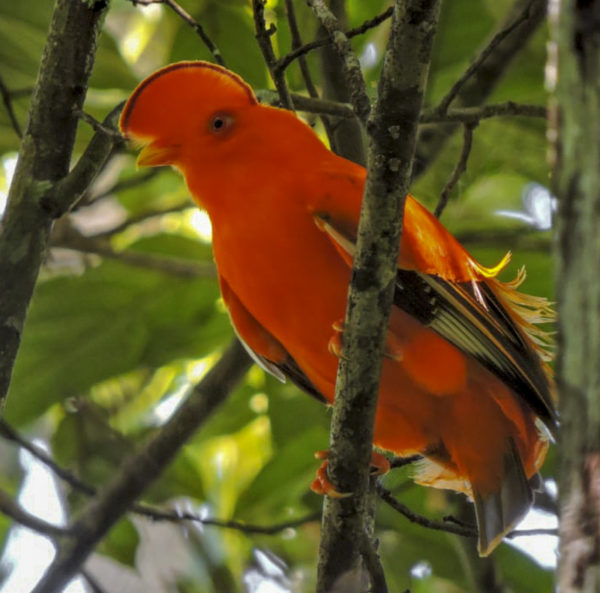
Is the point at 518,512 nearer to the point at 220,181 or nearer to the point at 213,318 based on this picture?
the point at 220,181

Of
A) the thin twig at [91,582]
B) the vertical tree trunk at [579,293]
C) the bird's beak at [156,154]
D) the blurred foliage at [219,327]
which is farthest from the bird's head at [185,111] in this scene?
the vertical tree trunk at [579,293]

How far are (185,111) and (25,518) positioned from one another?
1.46m

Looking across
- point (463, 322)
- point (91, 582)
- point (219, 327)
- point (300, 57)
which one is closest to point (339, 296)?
point (463, 322)

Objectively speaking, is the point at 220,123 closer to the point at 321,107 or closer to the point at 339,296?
the point at 321,107

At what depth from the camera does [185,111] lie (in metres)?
3.70

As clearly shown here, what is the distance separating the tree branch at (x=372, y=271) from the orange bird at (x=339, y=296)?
524 mm

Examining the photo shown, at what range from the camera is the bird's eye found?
12.3ft

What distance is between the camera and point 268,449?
6.07m

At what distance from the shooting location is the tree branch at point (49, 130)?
3.09m

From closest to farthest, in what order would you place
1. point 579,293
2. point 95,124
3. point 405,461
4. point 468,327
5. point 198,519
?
point 579,293, point 95,124, point 468,327, point 405,461, point 198,519

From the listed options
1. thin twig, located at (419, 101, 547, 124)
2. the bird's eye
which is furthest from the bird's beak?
thin twig, located at (419, 101, 547, 124)

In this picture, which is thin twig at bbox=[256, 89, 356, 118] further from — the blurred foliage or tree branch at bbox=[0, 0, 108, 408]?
the blurred foliage

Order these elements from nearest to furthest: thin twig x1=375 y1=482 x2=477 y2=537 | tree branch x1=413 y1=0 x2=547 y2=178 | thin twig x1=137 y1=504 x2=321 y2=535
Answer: thin twig x1=375 y1=482 x2=477 y2=537 < thin twig x1=137 y1=504 x2=321 y2=535 < tree branch x1=413 y1=0 x2=547 y2=178

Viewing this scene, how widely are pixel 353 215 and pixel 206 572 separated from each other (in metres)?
1.88
